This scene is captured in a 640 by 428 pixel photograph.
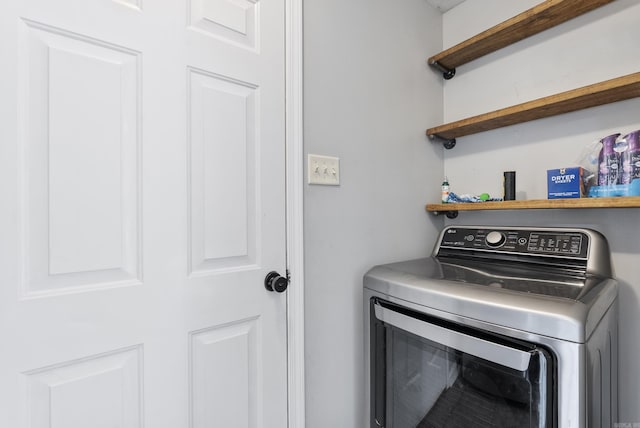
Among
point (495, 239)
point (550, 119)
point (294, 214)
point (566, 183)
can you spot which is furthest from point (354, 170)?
point (550, 119)

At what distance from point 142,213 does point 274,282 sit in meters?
0.46

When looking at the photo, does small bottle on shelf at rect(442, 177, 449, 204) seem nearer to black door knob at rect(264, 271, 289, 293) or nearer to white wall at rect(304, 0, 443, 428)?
white wall at rect(304, 0, 443, 428)

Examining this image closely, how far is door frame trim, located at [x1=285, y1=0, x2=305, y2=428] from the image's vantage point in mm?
1078

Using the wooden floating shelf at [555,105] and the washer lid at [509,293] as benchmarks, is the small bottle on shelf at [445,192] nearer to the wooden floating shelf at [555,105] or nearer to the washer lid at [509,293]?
the wooden floating shelf at [555,105]

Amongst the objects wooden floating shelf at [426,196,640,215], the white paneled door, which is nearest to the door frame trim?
the white paneled door

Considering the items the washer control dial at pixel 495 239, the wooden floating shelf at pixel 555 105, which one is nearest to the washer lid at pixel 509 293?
the washer control dial at pixel 495 239

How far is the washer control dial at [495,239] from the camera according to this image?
130 cm

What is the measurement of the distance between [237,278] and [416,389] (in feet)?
2.39

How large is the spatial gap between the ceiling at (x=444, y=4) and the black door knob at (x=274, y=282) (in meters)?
1.64

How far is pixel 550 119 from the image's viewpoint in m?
1.32

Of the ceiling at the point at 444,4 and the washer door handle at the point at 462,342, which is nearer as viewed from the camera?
the washer door handle at the point at 462,342

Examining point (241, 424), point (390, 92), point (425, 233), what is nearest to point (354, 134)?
point (390, 92)

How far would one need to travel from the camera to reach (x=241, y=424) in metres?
0.98

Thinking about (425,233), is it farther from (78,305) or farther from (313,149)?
(78,305)
